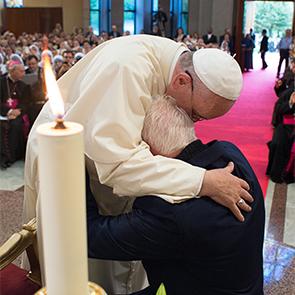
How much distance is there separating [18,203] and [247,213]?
237cm

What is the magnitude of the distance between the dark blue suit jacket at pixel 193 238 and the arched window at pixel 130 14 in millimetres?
7211

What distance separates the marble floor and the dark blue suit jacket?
3.13 ft

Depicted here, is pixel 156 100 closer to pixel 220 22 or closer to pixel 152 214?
pixel 152 214

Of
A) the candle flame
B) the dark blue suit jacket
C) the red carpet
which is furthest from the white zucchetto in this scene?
the red carpet

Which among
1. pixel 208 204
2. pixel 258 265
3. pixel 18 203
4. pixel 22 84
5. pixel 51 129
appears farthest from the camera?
pixel 22 84

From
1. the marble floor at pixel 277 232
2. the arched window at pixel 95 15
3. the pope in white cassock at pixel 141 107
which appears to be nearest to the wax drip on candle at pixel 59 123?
the pope in white cassock at pixel 141 107

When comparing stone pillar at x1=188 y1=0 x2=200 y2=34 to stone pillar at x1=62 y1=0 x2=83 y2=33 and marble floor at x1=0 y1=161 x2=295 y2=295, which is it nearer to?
stone pillar at x1=62 y1=0 x2=83 y2=33

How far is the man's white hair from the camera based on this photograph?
3.26ft

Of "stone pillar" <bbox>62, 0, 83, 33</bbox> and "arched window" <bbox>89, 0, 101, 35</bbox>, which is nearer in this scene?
"arched window" <bbox>89, 0, 101, 35</bbox>

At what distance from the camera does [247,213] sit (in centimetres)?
100

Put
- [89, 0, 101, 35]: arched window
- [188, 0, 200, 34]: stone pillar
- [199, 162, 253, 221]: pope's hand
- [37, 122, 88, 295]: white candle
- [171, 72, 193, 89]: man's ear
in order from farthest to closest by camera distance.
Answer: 1. [89, 0, 101, 35]: arched window
2. [188, 0, 200, 34]: stone pillar
3. [171, 72, 193, 89]: man's ear
4. [199, 162, 253, 221]: pope's hand
5. [37, 122, 88, 295]: white candle

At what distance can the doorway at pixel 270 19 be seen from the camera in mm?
8867

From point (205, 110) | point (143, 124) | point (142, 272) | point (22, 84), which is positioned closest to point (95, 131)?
point (143, 124)

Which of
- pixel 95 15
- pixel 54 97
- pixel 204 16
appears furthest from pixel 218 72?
pixel 95 15
